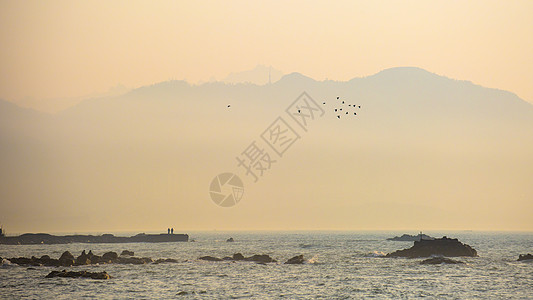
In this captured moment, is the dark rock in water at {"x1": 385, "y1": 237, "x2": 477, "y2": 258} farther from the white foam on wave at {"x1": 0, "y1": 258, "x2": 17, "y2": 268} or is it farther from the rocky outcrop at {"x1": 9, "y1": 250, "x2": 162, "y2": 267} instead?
the white foam on wave at {"x1": 0, "y1": 258, "x2": 17, "y2": 268}

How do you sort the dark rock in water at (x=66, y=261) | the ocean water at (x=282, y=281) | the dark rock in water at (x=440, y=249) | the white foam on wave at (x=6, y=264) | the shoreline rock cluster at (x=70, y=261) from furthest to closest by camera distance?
the dark rock in water at (x=440, y=249)
the shoreline rock cluster at (x=70, y=261)
the dark rock in water at (x=66, y=261)
the white foam on wave at (x=6, y=264)
the ocean water at (x=282, y=281)

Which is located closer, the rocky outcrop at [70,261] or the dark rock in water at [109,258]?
the rocky outcrop at [70,261]

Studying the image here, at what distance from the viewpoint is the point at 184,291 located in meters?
69.1

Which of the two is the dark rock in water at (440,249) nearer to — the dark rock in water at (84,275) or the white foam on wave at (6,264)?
the dark rock in water at (84,275)

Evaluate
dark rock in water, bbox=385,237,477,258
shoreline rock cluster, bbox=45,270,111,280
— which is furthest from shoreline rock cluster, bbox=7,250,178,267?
dark rock in water, bbox=385,237,477,258

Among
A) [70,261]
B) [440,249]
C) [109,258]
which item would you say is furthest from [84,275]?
[440,249]

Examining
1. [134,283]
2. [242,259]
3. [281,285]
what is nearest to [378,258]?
[242,259]

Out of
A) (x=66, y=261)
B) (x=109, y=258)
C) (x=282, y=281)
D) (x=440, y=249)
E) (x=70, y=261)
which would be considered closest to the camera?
(x=282, y=281)

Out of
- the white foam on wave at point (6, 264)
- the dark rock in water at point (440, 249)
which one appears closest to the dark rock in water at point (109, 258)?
the white foam on wave at point (6, 264)

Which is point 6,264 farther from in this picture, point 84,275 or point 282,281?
point 282,281

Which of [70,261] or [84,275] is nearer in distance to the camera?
[84,275]

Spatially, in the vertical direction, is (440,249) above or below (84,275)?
above

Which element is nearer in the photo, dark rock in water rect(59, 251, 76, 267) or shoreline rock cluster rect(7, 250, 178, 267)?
dark rock in water rect(59, 251, 76, 267)

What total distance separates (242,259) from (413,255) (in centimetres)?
3051
